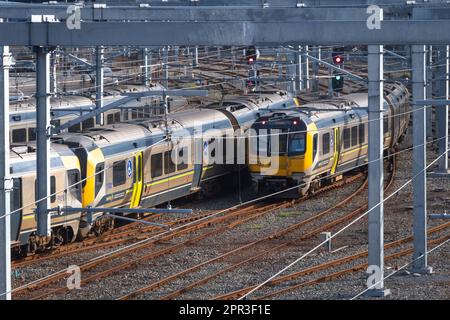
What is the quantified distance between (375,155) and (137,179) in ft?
22.2

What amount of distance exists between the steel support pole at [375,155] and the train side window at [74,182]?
5282mm

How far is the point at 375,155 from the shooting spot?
36.1ft

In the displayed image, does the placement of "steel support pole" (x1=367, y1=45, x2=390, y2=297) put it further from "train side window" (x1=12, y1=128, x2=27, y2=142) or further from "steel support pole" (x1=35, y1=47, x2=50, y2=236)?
"train side window" (x1=12, y1=128, x2=27, y2=142)

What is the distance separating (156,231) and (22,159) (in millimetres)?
3259

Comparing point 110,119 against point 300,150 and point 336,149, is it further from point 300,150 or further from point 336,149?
point 300,150

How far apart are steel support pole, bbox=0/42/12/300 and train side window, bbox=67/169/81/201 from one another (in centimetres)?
756

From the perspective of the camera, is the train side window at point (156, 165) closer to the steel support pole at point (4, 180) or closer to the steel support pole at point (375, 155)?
the steel support pole at point (375, 155)

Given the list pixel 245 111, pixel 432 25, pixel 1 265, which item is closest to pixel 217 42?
pixel 432 25

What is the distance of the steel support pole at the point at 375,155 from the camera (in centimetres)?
1058

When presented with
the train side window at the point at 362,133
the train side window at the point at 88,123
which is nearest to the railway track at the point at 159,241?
the train side window at the point at 362,133

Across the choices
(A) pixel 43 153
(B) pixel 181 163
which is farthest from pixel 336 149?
(A) pixel 43 153

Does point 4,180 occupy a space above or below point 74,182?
above
